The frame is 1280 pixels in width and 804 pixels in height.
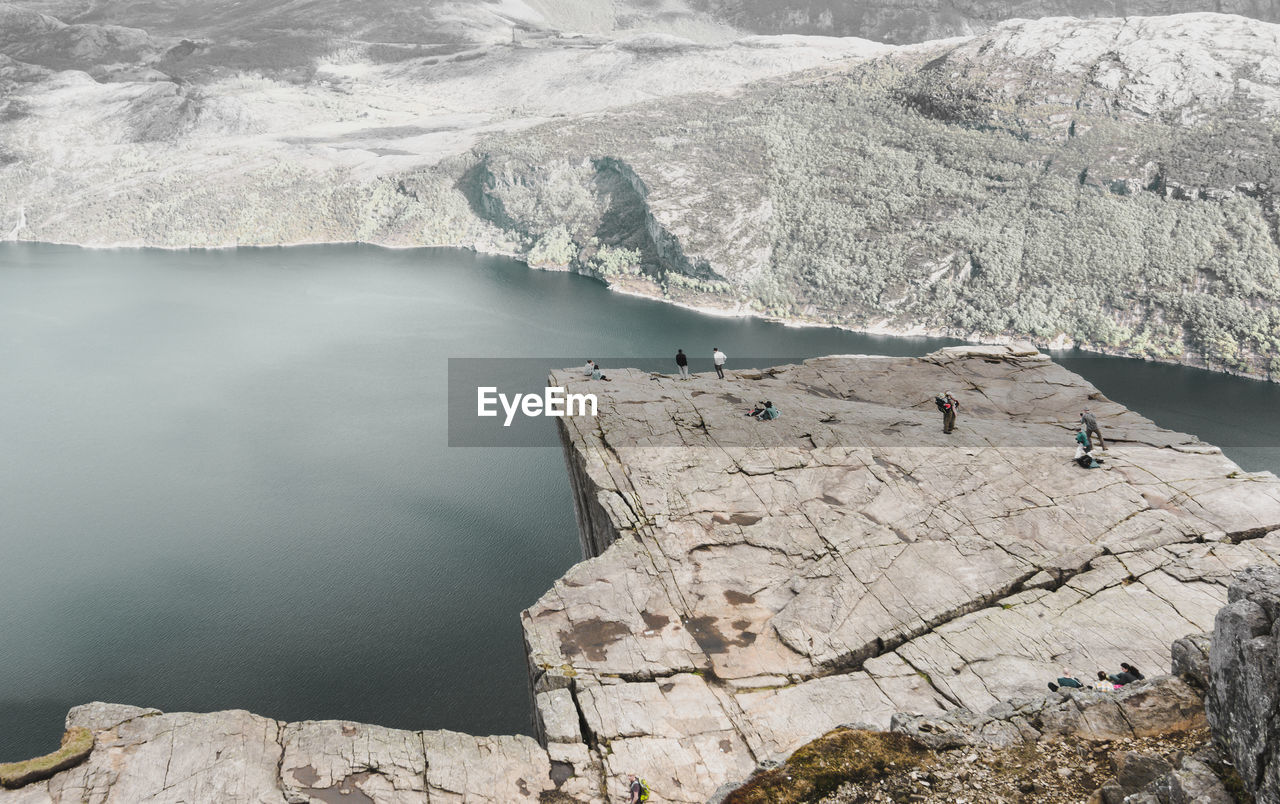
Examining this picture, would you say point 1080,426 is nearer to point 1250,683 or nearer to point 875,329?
point 1250,683

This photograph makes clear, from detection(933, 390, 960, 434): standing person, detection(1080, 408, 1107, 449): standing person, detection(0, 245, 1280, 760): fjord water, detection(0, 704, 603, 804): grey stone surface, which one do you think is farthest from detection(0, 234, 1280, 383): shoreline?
detection(0, 704, 603, 804): grey stone surface

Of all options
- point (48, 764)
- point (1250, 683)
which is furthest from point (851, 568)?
point (48, 764)

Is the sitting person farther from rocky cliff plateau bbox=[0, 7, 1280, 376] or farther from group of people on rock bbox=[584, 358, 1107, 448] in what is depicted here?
rocky cliff plateau bbox=[0, 7, 1280, 376]

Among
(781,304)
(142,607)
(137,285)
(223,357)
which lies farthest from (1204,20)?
(137,285)

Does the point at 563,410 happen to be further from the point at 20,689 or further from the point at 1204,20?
the point at 1204,20

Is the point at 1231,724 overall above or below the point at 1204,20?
below

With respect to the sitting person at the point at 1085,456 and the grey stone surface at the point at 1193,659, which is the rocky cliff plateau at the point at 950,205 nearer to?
the sitting person at the point at 1085,456
